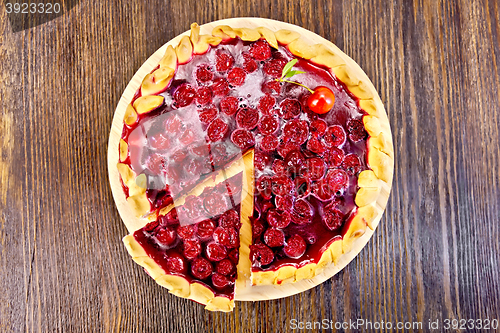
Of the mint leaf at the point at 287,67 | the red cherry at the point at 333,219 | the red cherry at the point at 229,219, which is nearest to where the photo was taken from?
the mint leaf at the point at 287,67

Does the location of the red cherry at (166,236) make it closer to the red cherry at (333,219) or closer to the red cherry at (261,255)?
the red cherry at (261,255)

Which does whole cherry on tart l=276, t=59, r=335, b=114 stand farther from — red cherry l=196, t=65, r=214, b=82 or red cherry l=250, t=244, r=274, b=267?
red cherry l=250, t=244, r=274, b=267

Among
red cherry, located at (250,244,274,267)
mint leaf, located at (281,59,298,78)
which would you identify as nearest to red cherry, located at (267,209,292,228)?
red cherry, located at (250,244,274,267)

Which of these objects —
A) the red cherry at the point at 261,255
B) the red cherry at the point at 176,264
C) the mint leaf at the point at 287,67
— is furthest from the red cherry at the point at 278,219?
the mint leaf at the point at 287,67

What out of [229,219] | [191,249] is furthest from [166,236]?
[229,219]

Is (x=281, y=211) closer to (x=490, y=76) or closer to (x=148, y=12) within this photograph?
(x=148, y=12)

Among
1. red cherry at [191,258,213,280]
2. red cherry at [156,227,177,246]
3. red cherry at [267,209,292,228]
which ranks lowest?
red cherry at [191,258,213,280]

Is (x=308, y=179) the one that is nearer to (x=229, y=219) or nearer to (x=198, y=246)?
(x=229, y=219)

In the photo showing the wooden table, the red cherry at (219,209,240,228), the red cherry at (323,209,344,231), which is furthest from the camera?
the wooden table
